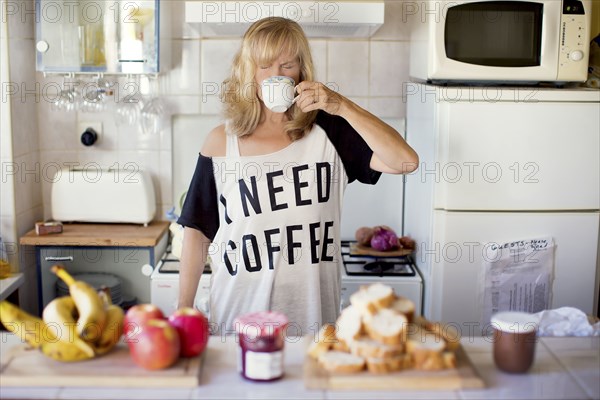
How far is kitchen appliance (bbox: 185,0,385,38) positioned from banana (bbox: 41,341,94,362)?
4.69 ft

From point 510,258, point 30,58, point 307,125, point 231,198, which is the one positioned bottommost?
point 510,258

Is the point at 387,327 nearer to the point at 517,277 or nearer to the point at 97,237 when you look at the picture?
the point at 517,277

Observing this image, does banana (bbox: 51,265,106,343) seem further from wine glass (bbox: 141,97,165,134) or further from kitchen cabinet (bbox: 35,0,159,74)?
wine glass (bbox: 141,97,165,134)

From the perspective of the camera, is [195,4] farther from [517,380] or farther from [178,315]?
[517,380]

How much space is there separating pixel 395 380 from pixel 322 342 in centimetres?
17

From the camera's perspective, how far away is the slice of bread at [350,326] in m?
1.45

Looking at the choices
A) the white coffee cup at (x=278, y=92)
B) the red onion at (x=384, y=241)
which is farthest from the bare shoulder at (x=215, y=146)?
the red onion at (x=384, y=241)

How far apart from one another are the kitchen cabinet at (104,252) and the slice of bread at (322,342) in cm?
149

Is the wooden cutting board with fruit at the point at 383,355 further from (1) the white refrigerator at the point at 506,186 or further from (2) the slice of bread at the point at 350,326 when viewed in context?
(1) the white refrigerator at the point at 506,186

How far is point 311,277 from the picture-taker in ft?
6.89

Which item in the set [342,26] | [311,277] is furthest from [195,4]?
[311,277]

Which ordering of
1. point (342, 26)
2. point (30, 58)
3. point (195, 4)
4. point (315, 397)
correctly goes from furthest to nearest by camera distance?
point (30, 58)
point (342, 26)
point (195, 4)
point (315, 397)

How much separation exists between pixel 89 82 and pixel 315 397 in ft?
6.74

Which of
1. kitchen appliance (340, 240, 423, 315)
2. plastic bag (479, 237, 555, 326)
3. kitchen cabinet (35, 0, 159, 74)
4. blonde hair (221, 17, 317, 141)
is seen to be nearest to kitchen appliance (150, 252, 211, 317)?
kitchen appliance (340, 240, 423, 315)
